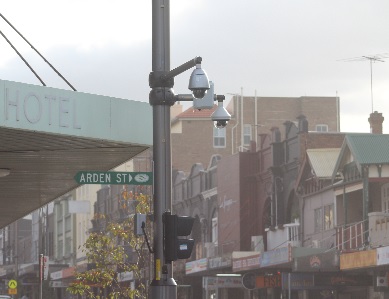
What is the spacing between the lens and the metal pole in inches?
704

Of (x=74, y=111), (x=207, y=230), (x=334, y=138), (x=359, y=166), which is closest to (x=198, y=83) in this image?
(x=74, y=111)

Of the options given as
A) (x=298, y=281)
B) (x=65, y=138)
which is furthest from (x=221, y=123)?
(x=298, y=281)

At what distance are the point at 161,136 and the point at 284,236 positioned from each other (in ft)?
134

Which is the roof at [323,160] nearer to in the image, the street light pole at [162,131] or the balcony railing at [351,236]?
the balcony railing at [351,236]

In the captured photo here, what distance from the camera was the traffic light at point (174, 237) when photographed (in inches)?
697

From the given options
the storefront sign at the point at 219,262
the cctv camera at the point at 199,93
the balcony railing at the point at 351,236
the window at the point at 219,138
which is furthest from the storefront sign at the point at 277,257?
the window at the point at 219,138

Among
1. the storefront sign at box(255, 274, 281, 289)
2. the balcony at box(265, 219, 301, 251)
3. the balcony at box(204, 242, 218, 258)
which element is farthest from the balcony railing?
the balcony at box(204, 242, 218, 258)

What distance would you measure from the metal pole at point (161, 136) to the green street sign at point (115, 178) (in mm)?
1070

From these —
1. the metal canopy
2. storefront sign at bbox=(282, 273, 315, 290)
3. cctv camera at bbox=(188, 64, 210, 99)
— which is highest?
cctv camera at bbox=(188, 64, 210, 99)

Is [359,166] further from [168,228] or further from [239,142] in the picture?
[239,142]

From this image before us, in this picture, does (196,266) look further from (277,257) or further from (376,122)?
(277,257)

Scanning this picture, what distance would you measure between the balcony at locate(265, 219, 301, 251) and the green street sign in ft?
121

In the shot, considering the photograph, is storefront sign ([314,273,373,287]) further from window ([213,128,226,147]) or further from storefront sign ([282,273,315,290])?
window ([213,128,226,147])

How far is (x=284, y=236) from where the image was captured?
192 ft
